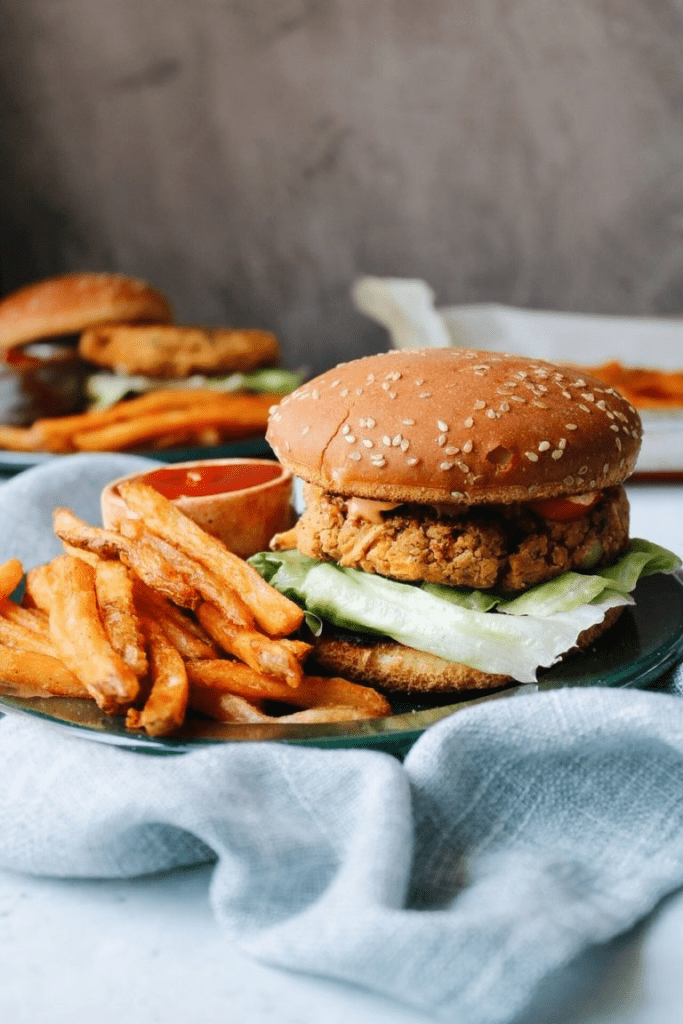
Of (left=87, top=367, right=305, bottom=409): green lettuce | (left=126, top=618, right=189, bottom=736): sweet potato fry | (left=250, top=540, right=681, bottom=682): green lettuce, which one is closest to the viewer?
(left=126, top=618, right=189, bottom=736): sweet potato fry

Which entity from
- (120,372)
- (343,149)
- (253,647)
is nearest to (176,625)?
(253,647)

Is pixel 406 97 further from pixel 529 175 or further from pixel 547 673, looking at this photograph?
pixel 547 673

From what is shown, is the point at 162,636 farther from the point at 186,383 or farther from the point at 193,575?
the point at 186,383

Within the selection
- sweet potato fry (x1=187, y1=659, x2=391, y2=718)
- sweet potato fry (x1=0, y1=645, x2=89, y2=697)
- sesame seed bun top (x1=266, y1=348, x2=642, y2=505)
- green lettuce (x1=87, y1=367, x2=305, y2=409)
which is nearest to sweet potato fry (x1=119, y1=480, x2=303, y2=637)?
sweet potato fry (x1=187, y1=659, x2=391, y2=718)

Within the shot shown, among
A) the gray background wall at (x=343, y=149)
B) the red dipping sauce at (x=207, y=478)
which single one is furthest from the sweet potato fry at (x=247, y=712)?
the gray background wall at (x=343, y=149)

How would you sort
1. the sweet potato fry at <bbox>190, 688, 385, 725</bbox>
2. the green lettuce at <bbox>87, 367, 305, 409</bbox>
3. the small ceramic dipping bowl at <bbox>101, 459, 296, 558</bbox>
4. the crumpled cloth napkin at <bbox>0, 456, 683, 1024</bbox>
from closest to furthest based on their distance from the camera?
the crumpled cloth napkin at <bbox>0, 456, 683, 1024</bbox> → the sweet potato fry at <bbox>190, 688, 385, 725</bbox> → the small ceramic dipping bowl at <bbox>101, 459, 296, 558</bbox> → the green lettuce at <bbox>87, 367, 305, 409</bbox>

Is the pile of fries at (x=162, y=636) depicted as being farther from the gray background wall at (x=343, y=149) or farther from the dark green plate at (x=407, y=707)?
the gray background wall at (x=343, y=149)

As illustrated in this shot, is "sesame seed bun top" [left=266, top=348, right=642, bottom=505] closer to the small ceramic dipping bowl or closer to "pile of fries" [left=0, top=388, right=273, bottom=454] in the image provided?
the small ceramic dipping bowl
